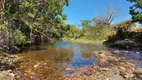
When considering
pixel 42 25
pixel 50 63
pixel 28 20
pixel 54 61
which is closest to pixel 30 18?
pixel 28 20

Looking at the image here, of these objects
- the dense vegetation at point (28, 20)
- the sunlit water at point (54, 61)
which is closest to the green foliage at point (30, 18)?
the dense vegetation at point (28, 20)

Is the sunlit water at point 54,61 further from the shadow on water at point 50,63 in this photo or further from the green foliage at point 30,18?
the green foliage at point 30,18

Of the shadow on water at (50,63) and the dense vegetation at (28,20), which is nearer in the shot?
the dense vegetation at (28,20)

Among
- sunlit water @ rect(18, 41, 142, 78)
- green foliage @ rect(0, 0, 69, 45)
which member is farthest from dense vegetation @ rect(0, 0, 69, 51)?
sunlit water @ rect(18, 41, 142, 78)

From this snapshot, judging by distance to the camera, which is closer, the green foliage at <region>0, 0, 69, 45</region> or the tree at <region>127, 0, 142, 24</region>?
the green foliage at <region>0, 0, 69, 45</region>

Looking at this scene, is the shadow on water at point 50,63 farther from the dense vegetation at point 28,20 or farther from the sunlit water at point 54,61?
the dense vegetation at point 28,20

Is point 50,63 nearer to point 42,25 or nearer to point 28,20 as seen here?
point 28,20

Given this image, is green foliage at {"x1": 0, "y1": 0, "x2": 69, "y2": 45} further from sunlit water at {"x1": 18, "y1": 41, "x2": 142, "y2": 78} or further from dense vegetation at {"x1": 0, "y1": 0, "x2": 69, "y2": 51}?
sunlit water at {"x1": 18, "y1": 41, "x2": 142, "y2": 78}

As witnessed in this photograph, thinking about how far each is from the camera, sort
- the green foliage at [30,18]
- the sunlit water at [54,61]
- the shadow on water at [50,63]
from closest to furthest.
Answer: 1. the green foliage at [30,18]
2. the shadow on water at [50,63]
3. the sunlit water at [54,61]

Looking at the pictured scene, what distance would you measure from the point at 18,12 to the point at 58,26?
12.7 m

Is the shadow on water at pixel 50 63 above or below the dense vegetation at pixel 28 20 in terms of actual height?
below

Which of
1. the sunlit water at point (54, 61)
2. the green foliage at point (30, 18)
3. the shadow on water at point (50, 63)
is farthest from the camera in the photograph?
the sunlit water at point (54, 61)

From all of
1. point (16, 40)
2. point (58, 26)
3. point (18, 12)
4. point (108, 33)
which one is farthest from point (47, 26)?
point (108, 33)

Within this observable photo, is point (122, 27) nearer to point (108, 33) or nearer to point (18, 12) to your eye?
point (108, 33)
